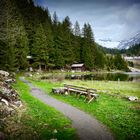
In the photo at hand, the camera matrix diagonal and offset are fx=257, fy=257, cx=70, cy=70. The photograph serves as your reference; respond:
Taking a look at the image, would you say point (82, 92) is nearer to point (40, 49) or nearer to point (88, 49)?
point (40, 49)

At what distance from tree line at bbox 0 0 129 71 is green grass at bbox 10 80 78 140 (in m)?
37.4

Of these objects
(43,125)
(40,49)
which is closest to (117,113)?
(43,125)

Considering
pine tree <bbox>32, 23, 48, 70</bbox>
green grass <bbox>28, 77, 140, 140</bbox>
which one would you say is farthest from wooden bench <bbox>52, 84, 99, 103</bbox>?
pine tree <bbox>32, 23, 48, 70</bbox>

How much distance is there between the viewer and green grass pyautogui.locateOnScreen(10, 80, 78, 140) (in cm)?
1310

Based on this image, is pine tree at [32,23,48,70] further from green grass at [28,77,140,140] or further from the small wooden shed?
green grass at [28,77,140,140]

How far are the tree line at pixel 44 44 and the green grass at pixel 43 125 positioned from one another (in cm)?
3736

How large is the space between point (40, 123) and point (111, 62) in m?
108

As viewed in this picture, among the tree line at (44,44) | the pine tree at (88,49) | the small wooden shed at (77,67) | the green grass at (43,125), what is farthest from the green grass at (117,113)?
the pine tree at (88,49)

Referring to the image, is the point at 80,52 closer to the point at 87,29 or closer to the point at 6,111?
the point at 87,29

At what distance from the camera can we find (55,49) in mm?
81750

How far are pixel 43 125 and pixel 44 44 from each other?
205ft

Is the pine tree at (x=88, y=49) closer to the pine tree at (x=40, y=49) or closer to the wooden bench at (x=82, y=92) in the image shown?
the pine tree at (x=40, y=49)

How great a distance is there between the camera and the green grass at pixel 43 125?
13102 millimetres

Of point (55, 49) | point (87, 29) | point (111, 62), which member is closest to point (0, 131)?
point (55, 49)
